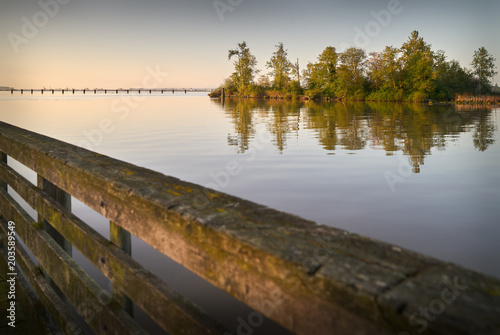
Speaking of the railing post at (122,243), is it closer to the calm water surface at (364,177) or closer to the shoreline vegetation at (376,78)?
the calm water surface at (364,177)

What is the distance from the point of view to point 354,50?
77.4 m

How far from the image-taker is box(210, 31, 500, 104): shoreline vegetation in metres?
66.4

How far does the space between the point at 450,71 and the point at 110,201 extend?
9641cm

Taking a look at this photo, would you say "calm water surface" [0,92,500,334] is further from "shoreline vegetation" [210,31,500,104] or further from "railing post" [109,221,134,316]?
"shoreline vegetation" [210,31,500,104]

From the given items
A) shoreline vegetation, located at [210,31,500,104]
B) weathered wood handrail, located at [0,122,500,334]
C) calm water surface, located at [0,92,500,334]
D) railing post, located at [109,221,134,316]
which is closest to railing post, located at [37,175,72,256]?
weathered wood handrail, located at [0,122,500,334]

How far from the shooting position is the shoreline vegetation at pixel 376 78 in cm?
6644

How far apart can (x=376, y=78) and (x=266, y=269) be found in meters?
79.0

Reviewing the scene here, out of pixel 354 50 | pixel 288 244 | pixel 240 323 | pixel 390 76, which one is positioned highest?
pixel 354 50

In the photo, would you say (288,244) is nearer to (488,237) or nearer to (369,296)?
(369,296)

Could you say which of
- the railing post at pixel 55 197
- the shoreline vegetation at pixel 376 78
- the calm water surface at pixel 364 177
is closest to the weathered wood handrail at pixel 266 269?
the railing post at pixel 55 197

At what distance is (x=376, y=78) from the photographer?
243ft

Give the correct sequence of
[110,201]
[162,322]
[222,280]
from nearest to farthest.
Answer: [222,280] → [162,322] → [110,201]

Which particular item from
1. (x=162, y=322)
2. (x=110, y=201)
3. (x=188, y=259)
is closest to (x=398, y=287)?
(x=188, y=259)

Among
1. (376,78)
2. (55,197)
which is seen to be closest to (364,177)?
(55,197)
